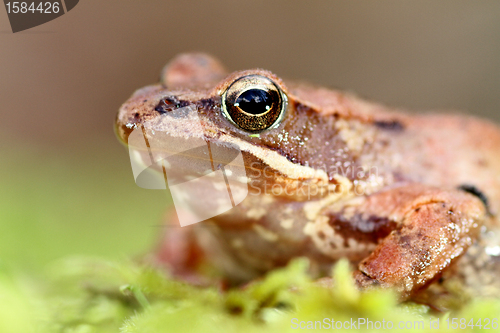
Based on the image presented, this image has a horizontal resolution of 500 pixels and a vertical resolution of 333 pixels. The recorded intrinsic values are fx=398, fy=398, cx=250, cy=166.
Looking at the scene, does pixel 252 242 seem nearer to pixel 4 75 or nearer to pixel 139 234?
pixel 139 234

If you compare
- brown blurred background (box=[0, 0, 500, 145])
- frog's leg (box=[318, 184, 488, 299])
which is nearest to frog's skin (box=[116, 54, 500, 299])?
frog's leg (box=[318, 184, 488, 299])

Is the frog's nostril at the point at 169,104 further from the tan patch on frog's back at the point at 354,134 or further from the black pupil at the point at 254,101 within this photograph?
the tan patch on frog's back at the point at 354,134

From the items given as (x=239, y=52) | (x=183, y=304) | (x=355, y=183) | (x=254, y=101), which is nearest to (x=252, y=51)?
(x=239, y=52)

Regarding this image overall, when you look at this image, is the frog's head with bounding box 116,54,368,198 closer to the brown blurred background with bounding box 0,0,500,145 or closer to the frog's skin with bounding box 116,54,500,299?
the frog's skin with bounding box 116,54,500,299

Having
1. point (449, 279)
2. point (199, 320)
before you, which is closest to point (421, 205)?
point (449, 279)

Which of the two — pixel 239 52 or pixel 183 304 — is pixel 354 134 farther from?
pixel 239 52

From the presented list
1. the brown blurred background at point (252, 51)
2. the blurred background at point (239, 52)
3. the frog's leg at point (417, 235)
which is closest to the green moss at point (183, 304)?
the frog's leg at point (417, 235)

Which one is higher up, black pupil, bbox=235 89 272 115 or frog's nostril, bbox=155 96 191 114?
frog's nostril, bbox=155 96 191 114

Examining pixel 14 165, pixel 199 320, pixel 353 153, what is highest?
pixel 14 165
